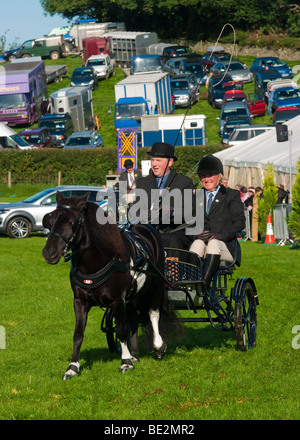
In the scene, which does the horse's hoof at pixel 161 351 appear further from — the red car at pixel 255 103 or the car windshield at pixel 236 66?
the car windshield at pixel 236 66

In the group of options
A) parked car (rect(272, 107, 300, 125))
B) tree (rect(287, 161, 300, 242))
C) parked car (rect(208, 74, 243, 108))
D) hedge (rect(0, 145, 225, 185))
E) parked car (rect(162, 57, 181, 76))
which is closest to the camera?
tree (rect(287, 161, 300, 242))

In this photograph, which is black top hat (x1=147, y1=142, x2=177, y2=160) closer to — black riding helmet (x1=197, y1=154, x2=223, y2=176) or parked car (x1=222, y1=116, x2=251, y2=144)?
black riding helmet (x1=197, y1=154, x2=223, y2=176)

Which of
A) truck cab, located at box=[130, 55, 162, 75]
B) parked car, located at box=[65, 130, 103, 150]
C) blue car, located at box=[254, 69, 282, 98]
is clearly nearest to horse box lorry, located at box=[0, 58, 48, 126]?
parked car, located at box=[65, 130, 103, 150]

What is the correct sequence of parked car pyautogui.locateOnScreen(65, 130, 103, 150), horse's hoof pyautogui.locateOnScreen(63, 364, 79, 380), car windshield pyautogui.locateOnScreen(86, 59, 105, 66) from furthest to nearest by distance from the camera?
car windshield pyautogui.locateOnScreen(86, 59, 105, 66) < parked car pyautogui.locateOnScreen(65, 130, 103, 150) < horse's hoof pyautogui.locateOnScreen(63, 364, 79, 380)

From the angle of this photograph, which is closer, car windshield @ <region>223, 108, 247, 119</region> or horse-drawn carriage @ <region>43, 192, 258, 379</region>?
horse-drawn carriage @ <region>43, 192, 258, 379</region>

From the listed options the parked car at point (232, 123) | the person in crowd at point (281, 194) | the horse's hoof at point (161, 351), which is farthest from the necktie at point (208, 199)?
the parked car at point (232, 123)

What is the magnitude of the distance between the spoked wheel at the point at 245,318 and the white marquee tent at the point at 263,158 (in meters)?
13.5

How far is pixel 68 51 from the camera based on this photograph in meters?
82.2

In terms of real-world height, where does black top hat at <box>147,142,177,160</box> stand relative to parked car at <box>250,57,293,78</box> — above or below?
above

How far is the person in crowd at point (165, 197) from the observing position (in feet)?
30.9

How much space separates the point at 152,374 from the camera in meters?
8.56

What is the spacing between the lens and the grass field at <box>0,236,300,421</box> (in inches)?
282

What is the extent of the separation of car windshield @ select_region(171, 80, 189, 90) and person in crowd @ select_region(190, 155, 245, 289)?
4708 cm

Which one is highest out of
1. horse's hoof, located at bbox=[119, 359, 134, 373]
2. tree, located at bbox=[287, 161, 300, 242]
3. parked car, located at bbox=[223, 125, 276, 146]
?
horse's hoof, located at bbox=[119, 359, 134, 373]
